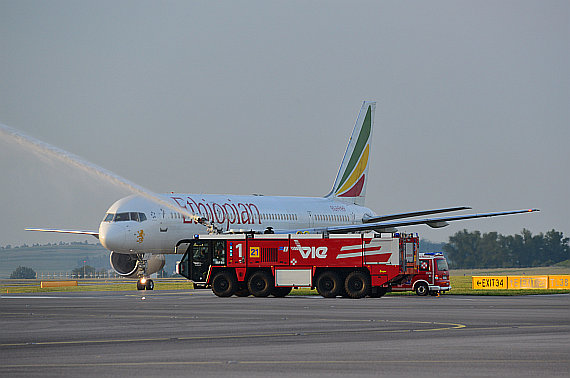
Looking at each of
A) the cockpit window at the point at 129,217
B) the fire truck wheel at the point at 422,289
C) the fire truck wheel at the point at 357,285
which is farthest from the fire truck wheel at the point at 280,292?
the cockpit window at the point at 129,217

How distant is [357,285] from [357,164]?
3188cm

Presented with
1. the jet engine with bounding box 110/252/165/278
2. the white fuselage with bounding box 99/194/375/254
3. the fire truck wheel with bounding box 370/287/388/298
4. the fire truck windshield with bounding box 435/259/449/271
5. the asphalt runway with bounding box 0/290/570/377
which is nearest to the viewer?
the asphalt runway with bounding box 0/290/570/377

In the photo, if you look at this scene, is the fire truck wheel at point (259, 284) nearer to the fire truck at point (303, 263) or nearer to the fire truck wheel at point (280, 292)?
the fire truck at point (303, 263)

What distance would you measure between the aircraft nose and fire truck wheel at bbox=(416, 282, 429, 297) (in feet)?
54.4

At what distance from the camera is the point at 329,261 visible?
45125 millimetres

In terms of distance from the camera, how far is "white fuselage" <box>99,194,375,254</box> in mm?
55969

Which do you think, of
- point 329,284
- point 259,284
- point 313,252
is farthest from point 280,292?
point 313,252

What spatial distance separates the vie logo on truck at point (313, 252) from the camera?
149 ft

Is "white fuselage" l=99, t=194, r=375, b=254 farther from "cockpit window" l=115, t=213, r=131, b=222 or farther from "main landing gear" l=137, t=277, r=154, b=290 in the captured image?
"main landing gear" l=137, t=277, r=154, b=290

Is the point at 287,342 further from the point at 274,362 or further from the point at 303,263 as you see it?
the point at 303,263

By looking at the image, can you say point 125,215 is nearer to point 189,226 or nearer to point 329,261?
point 189,226

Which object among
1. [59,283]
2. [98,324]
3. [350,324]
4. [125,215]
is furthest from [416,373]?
[59,283]

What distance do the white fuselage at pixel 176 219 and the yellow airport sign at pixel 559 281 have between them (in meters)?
16.6

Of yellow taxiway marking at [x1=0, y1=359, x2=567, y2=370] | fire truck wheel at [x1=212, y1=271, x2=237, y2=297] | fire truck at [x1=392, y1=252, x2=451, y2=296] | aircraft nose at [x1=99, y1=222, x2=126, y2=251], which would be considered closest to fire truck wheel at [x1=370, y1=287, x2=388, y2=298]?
fire truck at [x1=392, y1=252, x2=451, y2=296]
